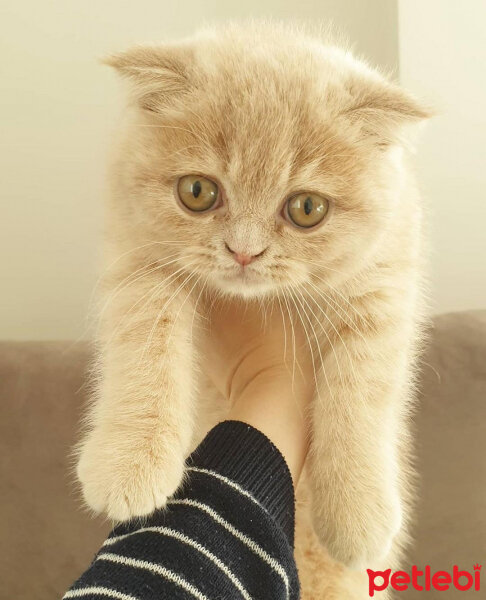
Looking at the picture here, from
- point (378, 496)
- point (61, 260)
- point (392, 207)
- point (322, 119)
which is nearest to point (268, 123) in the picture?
point (322, 119)

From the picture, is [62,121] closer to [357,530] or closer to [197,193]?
[197,193]

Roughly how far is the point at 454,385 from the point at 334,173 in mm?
964

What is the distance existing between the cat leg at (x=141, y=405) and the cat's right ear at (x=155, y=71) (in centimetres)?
Result: 34

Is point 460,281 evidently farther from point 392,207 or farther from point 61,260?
point 61,260

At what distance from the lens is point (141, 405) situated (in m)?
0.93

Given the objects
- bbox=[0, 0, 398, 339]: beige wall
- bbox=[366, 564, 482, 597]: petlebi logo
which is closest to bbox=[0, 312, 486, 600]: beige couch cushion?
bbox=[366, 564, 482, 597]: petlebi logo

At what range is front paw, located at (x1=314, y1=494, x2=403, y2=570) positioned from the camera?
95cm

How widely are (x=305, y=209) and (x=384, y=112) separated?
8.4 inches

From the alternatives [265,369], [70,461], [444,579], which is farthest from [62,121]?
[444,579]

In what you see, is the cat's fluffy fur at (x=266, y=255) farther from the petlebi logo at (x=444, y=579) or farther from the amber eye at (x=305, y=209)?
the petlebi logo at (x=444, y=579)

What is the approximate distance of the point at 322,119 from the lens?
0.97m

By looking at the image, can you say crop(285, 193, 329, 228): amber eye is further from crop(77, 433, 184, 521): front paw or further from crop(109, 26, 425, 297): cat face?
crop(77, 433, 184, 521): front paw

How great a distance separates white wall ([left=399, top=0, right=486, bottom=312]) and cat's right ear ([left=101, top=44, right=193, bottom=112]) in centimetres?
111

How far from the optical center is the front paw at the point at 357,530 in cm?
95
